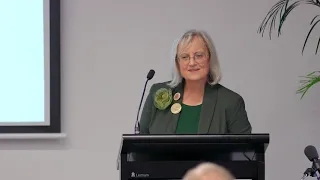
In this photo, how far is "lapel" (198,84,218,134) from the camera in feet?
7.10

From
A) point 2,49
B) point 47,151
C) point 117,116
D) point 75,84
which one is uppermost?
point 2,49

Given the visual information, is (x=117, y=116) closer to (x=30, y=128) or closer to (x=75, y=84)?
(x=75, y=84)

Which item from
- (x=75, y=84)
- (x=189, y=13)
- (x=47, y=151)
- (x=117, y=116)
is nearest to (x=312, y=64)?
(x=189, y=13)

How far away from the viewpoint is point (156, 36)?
353 centimetres

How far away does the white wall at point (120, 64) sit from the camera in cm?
352

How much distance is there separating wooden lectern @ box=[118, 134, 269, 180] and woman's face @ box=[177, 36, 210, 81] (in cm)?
45

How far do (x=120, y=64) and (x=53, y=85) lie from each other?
19.6 inches

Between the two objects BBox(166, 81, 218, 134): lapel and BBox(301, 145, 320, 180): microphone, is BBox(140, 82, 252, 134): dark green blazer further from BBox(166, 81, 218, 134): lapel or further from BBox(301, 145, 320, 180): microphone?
BBox(301, 145, 320, 180): microphone

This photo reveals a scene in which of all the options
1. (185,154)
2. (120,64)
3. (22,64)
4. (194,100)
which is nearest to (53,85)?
(22,64)

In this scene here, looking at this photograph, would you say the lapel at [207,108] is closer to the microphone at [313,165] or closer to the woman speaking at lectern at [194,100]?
the woman speaking at lectern at [194,100]

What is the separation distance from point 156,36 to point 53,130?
3.27 ft

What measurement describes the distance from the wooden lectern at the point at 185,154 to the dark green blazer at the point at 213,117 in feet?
0.84

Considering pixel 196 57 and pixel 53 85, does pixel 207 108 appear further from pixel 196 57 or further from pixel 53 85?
pixel 53 85

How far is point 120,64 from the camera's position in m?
3.52
